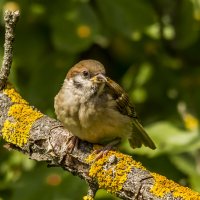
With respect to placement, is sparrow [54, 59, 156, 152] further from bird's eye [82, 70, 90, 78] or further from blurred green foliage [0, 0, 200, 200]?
blurred green foliage [0, 0, 200, 200]

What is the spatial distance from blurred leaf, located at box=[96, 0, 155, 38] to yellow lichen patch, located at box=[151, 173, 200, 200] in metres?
1.75

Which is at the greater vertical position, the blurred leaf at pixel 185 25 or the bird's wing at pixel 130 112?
the blurred leaf at pixel 185 25

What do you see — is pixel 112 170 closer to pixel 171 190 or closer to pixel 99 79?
pixel 171 190

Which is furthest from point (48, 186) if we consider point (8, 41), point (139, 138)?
point (8, 41)

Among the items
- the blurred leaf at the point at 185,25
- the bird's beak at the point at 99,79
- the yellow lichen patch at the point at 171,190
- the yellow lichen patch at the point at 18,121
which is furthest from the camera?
the blurred leaf at the point at 185,25

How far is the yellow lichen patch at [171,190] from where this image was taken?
2.85m

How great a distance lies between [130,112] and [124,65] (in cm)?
136

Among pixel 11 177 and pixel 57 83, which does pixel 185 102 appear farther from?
pixel 11 177

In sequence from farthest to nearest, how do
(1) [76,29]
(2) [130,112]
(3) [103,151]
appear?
(1) [76,29] < (2) [130,112] < (3) [103,151]

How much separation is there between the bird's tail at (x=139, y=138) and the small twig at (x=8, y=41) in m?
1.10

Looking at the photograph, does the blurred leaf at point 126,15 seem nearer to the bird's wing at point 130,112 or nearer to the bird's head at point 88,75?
the bird's wing at point 130,112

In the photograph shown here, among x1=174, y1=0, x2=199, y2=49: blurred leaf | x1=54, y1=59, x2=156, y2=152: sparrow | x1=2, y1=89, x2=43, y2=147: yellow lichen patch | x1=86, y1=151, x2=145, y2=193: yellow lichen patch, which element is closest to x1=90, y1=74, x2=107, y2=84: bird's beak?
x1=54, y1=59, x2=156, y2=152: sparrow

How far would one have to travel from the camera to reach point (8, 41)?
3418 millimetres

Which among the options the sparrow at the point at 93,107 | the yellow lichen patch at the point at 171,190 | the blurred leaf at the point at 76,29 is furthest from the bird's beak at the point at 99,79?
the yellow lichen patch at the point at 171,190
